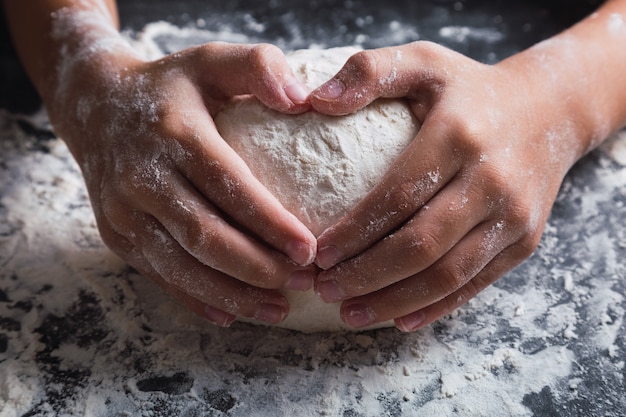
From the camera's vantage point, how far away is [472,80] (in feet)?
3.16

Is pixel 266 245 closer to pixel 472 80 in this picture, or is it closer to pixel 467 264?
pixel 467 264

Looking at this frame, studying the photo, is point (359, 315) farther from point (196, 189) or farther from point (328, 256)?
point (196, 189)

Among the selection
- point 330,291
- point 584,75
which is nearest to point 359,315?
point 330,291

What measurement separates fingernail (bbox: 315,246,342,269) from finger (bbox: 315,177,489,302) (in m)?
0.01

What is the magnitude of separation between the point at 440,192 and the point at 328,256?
0.17 metres

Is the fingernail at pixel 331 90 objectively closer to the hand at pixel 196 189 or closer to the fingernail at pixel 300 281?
the hand at pixel 196 189

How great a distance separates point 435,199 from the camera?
0.88 metres

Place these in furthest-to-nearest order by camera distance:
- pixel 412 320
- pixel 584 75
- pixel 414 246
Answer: pixel 584 75 < pixel 412 320 < pixel 414 246

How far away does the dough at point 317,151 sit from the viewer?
920mm

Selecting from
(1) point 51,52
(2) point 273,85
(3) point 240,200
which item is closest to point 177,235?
(3) point 240,200

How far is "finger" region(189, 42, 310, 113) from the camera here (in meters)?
0.91

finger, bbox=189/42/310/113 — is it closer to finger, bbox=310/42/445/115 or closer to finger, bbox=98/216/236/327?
finger, bbox=310/42/445/115

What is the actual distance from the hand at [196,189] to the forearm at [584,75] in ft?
1.40

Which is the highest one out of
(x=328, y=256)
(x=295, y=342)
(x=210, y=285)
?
(x=328, y=256)
